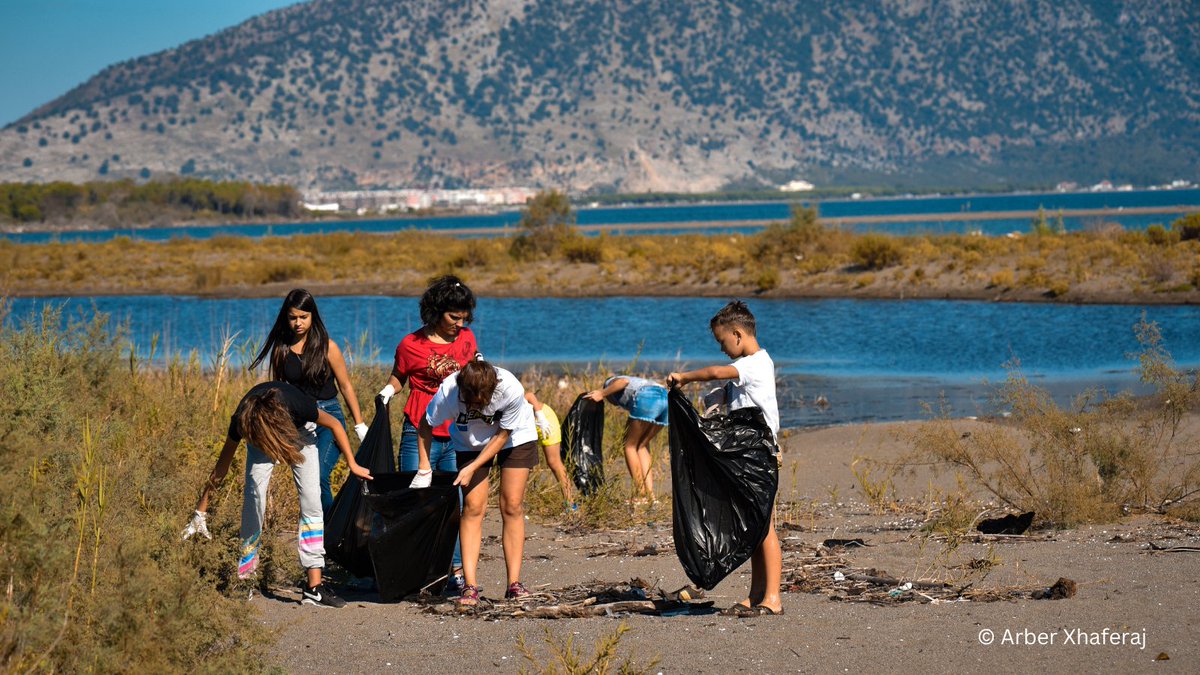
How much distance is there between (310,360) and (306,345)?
10 centimetres

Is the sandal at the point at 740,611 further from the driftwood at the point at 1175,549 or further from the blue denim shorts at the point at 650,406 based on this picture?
the blue denim shorts at the point at 650,406

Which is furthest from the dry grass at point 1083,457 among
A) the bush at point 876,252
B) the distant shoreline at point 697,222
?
the distant shoreline at point 697,222

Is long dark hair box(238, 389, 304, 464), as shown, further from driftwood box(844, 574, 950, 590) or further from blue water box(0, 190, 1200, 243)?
blue water box(0, 190, 1200, 243)

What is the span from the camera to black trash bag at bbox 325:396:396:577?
7.49 meters

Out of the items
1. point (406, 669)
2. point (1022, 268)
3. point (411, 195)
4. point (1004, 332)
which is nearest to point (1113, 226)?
point (1022, 268)

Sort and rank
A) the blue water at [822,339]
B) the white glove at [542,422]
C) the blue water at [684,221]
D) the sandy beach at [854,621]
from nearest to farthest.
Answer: the sandy beach at [854,621] < the white glove at [542,422] < the blue water at [822,339] < the blue water at [684,221]

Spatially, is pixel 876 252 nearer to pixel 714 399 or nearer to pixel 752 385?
pixel 714 399

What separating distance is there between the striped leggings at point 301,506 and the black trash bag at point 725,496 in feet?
6.34

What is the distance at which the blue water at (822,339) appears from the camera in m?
19.3

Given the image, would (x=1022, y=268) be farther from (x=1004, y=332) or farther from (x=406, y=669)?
(x=406, y=669)

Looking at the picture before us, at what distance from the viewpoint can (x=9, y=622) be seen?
4.56m

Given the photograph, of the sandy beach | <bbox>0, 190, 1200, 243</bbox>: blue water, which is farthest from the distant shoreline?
the sandy beach

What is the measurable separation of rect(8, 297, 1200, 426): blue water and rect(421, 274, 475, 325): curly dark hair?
4414mm

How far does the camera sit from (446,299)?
7621mm
